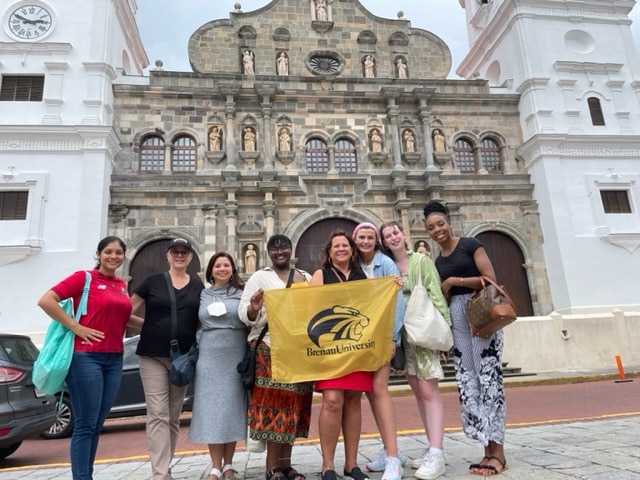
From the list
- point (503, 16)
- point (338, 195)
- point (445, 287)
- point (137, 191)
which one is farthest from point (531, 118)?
point (445, 287)

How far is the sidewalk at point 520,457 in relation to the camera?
3.60 meters

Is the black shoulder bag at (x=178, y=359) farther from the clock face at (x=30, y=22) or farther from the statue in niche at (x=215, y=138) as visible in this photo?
the clock face at (x=30, y=22)

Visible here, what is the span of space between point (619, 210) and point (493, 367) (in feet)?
54.7

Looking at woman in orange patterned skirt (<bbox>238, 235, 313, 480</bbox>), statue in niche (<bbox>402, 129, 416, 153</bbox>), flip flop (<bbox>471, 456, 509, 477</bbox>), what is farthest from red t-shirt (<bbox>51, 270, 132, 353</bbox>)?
statue in niche (<bbox>402, 129, 416, 153</bbox>)

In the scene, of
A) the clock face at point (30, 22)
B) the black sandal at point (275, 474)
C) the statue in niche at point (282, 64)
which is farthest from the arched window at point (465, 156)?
the black sandal at point (275, 474)

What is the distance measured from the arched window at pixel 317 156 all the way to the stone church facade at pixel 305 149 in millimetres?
48

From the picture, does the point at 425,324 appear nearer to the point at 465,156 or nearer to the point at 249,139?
the point at 249,139

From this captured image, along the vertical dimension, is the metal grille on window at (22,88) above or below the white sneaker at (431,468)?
above

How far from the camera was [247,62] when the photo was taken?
18.2 m

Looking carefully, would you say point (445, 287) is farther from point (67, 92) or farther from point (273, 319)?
point (67, 92)

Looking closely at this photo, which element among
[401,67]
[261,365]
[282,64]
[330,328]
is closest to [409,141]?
[401,67]

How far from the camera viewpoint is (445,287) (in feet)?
13.7

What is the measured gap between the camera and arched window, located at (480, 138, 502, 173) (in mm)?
18172

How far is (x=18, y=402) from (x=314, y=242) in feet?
37.9
